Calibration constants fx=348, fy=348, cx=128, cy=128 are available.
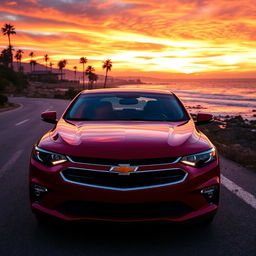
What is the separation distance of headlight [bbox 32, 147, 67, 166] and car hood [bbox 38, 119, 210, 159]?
0.05 m

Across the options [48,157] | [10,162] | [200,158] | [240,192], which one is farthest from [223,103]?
[48,157]

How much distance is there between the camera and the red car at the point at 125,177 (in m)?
3.05

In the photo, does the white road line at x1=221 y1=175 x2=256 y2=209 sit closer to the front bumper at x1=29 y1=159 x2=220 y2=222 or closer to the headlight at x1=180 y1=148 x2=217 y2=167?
the headlight at x1=180 y1=148 x2=217 y2=167

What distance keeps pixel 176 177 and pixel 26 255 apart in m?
1.48

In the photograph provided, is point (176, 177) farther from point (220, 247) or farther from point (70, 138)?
point (70, 138)

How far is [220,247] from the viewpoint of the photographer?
10.5 ft

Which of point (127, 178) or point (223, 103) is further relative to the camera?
point (223, 103)

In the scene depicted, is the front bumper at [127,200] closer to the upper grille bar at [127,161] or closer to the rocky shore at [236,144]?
the upper grille bar at [127,161]

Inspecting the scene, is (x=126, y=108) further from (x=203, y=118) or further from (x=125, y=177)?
(x=125, y=177)

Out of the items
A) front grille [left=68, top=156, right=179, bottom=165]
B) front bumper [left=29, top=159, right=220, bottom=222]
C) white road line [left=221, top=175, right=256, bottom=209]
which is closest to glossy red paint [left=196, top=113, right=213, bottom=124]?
white road line [left=221, top=175, right=256, bottom=209]

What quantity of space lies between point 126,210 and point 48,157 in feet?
3.07

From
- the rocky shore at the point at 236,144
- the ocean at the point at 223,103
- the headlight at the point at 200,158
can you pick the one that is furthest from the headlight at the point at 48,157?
the ocean at the point at 223,103

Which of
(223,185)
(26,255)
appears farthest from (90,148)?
(223,185)

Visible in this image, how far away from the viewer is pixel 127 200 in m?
3.01
